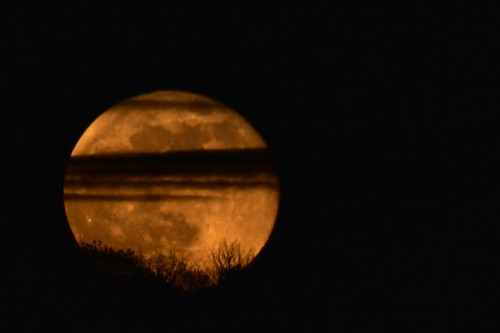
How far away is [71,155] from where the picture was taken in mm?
5242

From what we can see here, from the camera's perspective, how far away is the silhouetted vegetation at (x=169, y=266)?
4973 millimetres

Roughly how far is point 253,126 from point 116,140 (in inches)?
52.8

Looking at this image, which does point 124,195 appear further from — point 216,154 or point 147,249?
point 216,154

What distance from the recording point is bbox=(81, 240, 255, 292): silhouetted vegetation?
196 inches

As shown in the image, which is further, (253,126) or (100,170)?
(253,126)

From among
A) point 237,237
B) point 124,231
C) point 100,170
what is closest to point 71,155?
point 100,170

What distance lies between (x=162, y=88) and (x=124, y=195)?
113 cm

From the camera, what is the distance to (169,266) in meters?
5.02

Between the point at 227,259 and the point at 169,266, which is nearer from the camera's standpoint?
the point at 169,266

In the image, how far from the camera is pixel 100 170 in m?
5.12

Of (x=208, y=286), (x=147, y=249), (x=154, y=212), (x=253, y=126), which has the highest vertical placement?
(x=253, y=126)

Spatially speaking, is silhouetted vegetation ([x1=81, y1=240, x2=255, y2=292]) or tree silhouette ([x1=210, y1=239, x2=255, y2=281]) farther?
tree silhouette ([x1=210, y1=239, x2=255, y2=281])

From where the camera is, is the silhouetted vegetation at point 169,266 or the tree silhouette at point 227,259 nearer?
the silhouetted vegetation at point 169,266

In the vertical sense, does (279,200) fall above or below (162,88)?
below
